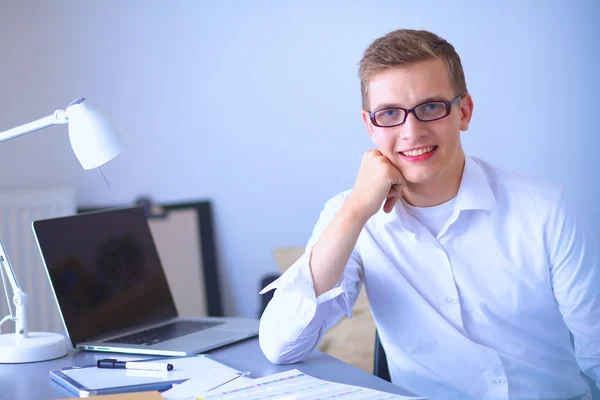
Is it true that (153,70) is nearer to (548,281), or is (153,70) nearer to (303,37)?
(303,37)

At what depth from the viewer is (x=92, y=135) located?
129cm

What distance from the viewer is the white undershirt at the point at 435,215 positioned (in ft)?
4.93

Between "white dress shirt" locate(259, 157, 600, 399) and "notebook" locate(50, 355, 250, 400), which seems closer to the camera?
"notebook" locate(50, 355, 250, 400)

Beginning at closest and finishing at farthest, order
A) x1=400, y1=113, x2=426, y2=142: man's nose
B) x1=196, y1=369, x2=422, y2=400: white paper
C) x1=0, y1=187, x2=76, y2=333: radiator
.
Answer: x1=196, y1=369, x2=422, y2=400: white paper < x1=400, y1=113, x2=426, y2=142: man's nose < x1=0, y1=187, x2=76, y2=333: radiator

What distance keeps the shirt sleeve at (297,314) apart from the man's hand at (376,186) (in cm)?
14

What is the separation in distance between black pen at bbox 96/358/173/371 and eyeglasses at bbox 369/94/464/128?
2.18 feet

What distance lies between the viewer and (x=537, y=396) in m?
1.44

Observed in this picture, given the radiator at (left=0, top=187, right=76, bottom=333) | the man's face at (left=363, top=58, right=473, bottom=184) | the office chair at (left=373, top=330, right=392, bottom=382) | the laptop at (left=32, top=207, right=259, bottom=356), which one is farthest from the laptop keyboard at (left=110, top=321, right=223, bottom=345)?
the radiator at (left=0, top=187, right=76, bottom=333)

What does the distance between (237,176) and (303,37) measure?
27.6 inches

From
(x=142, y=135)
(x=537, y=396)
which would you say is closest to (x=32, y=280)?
(x=142, y=135)

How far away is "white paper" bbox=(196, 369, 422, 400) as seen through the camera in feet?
3.37

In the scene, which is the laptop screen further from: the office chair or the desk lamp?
the office chair

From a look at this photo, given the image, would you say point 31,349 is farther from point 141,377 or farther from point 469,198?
point 469,198

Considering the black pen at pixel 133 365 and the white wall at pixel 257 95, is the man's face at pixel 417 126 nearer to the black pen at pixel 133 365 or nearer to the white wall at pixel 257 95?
the black pen at pixel 133 365
